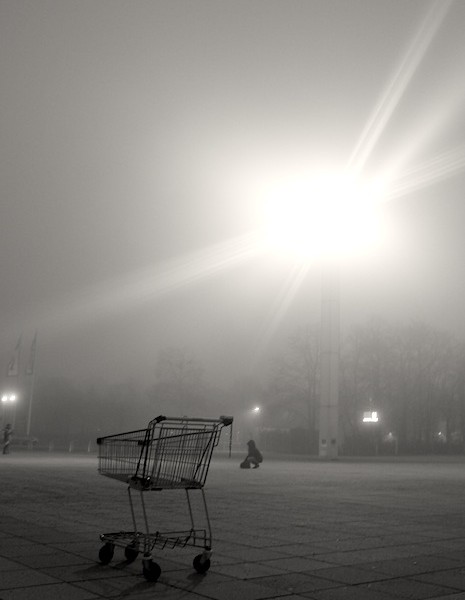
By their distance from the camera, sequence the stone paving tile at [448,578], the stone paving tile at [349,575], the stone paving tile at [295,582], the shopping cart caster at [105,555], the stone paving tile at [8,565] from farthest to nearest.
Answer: the shopping cart caster at [105,555], the stone paving tile at [8,565], the stone paving tile at [349,575], the stone paving tile at [448,578], the stone paving tile at [295,582]

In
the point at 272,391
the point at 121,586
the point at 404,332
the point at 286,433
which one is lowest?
the point at 121,586

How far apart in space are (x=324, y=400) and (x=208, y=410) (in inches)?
2048

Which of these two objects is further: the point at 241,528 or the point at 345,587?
the point at 241,528

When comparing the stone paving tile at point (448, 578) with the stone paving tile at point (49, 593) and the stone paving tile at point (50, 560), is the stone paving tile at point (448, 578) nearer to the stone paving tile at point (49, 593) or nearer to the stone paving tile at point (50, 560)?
the stone paving tile at point (49, 593)

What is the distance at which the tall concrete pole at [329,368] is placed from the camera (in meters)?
42.8

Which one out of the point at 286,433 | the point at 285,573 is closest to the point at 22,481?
the point at 285,573

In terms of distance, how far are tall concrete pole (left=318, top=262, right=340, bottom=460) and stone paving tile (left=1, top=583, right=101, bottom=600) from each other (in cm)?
3764

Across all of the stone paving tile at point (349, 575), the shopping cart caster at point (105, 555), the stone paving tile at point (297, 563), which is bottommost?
the stone paving tile at point (349, 575)

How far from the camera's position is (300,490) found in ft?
57.5

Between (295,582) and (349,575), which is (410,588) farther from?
(295,582)

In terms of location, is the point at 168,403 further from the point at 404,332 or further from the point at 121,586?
the point at 121,586

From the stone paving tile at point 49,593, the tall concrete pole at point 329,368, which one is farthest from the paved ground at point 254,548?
the tall concrete pole at point 329,368

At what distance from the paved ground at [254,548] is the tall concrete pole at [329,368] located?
27.3 metres

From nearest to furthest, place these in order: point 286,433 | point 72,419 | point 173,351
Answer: point 286,433
point 173,351
point 72,419
